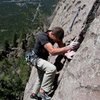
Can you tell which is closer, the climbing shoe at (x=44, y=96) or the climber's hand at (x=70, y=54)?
the climber's hand at (x=70, y=54)

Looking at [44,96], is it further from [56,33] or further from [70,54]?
[56,33]

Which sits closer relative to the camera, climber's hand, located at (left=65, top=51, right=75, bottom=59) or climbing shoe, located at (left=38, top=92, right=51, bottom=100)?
climber's hand, located at (left=65, top=51, right=75, bottom=59)

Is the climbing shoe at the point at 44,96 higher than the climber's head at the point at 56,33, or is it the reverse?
the climber's head at the point at 56,33

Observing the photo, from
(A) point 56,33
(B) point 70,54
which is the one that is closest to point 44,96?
(B) point 70,54

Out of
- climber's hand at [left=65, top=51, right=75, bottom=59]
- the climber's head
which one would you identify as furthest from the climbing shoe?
the climber's head

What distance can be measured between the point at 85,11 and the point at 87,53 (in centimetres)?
296

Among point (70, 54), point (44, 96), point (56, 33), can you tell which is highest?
point (56, 33)

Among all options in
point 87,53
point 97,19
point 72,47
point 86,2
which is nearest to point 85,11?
point 86,2

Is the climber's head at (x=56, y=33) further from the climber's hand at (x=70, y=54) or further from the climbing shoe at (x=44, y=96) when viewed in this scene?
the climbing shoe at (x=44, y=96)

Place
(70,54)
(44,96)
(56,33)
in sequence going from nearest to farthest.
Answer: (70,54) → (56,33) → (44,96)

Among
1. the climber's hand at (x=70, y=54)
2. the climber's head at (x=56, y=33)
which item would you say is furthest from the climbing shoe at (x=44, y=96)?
the climber's head at (x=56, y=33)

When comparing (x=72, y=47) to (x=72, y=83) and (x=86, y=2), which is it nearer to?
(x=72, y=83)

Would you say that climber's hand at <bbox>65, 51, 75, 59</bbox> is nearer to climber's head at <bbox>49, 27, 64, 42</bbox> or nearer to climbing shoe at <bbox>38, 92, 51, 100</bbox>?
climber's head at <bbox>49, 27, 64, 42</bbox>

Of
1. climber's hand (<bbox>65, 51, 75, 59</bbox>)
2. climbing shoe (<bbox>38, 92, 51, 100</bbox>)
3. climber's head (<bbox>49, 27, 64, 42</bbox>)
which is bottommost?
climbing shoe (<bbox>38, 92, 51, 100</bbox>)
